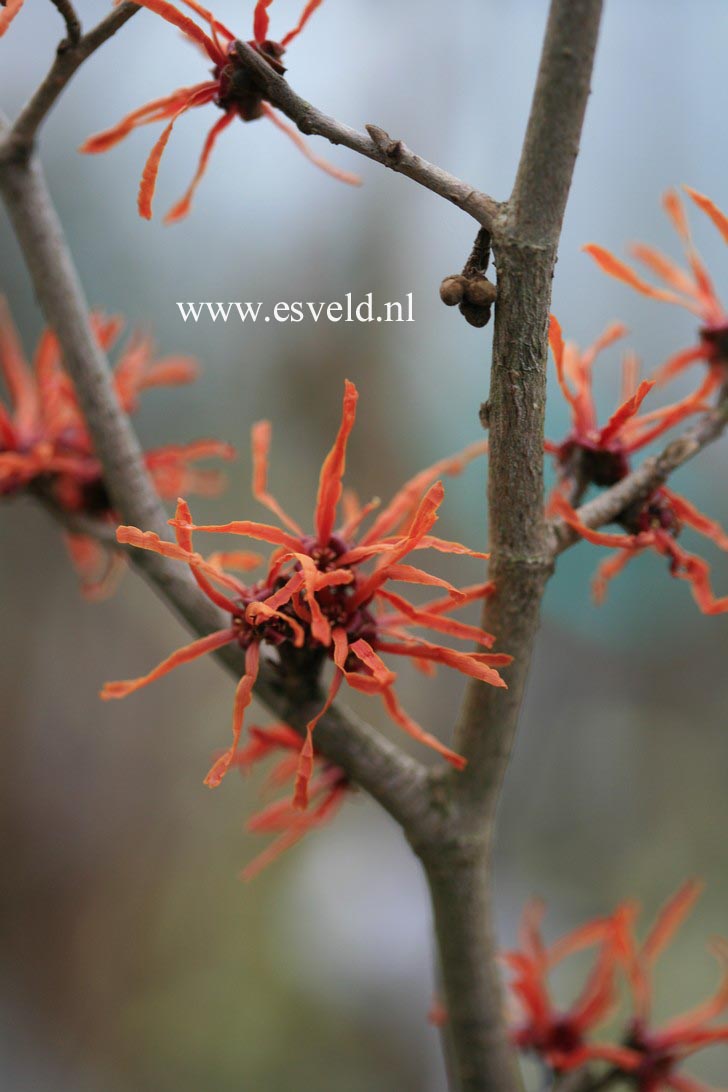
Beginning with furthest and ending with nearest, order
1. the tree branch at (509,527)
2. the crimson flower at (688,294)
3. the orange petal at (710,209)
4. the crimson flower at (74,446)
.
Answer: the crimson flower at (74,446) → the crimson flower at (688,294) → the orange petal at (710,209) → the tree branch at (509,527)

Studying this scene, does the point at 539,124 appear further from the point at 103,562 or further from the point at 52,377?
the point at 103,562

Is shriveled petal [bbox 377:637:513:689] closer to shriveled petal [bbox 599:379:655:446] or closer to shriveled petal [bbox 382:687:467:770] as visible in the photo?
shriveled petal [bbox 382:687:467:770]

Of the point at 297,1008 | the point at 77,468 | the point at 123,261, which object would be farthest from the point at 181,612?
the point at 123,261

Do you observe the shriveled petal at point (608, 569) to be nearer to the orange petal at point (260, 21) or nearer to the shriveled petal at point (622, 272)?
the shriveled petal at point (622, 272)

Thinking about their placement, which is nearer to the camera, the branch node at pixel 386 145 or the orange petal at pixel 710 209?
the branch node at pixel 386 145

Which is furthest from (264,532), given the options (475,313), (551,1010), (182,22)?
(551,1010)

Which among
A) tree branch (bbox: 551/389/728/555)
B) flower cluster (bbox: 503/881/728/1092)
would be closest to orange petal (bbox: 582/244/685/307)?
tree branch (bbox: 551/389/728/555)

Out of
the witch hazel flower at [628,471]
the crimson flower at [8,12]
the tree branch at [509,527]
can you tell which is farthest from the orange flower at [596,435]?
the crimson flower at [8,12]
